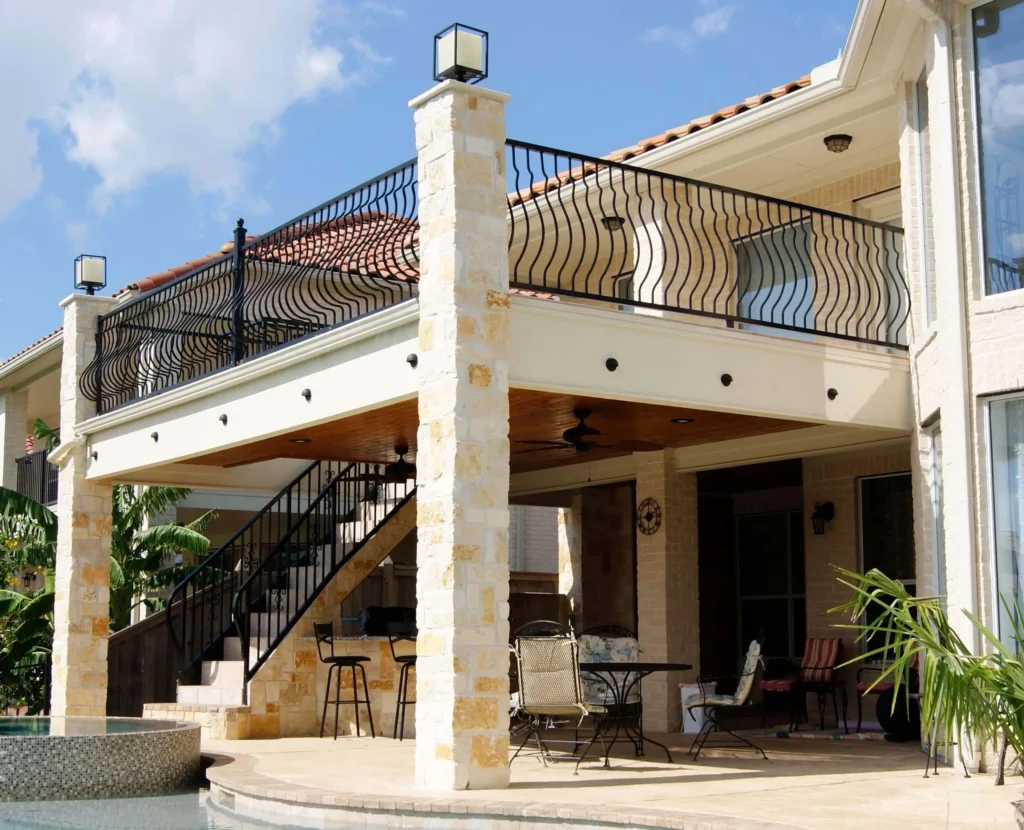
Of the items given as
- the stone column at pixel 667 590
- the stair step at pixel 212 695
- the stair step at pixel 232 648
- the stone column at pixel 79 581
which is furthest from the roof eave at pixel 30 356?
the stone column at pixel 667 590

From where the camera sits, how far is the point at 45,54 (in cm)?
2312

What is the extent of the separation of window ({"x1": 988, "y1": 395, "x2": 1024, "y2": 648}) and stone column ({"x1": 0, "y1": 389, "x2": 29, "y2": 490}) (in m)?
18.1

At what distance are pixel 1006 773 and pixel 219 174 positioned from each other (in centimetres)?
3010

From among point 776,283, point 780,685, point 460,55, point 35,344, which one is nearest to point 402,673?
point 780,685

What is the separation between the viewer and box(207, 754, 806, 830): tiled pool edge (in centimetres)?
679

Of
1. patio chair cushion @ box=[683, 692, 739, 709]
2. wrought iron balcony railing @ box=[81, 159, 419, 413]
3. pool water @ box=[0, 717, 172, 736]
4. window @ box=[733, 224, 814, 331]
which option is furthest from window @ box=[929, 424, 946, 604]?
pool water @ box=[0, 717, 172, 736]

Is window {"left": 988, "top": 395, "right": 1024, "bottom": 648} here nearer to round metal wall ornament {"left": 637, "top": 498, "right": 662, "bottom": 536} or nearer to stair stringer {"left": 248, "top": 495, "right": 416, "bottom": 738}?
round metal wall ornament {"left": 637, "top": 498, "right": 662, "bottom": 536}

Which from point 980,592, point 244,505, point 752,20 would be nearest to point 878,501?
point 980,592

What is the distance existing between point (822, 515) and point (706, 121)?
4469 millimetres

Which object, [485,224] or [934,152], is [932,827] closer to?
[485,224]

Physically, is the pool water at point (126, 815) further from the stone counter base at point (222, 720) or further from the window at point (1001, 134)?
the window at point (1001, 134)

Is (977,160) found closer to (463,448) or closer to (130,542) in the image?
(463,448)

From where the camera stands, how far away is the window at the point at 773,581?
1522 cm

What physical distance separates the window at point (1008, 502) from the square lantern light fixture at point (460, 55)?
13.9 ft
